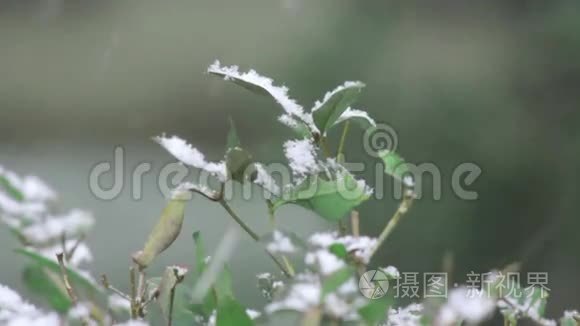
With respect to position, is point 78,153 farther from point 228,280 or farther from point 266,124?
point 228,280

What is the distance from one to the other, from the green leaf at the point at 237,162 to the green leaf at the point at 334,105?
0.04 meters

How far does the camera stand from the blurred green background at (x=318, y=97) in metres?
1.55

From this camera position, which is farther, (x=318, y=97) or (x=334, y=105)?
(x=318, y=97)

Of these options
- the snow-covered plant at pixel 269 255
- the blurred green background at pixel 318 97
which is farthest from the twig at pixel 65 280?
the blurred green background at pixel 318 97

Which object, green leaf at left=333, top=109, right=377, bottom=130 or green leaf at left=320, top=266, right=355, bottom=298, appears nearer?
green leaf at left=320, top=266, right=355, bottom=298

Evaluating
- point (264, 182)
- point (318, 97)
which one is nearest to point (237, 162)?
point (264, 182)

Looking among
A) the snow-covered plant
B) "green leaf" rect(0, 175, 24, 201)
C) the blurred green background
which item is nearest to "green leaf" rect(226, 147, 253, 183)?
the snow-covered plant

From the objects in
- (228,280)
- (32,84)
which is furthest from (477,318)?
(32,84)

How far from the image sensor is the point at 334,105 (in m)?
0.33

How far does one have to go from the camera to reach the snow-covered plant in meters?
0.25

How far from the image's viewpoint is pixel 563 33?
5.82ft

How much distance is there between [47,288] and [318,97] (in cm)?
133

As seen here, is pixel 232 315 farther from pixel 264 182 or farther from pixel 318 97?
pixel 318 97

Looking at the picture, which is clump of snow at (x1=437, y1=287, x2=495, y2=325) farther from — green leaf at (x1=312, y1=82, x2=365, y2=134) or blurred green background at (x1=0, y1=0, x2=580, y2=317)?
blurred green background at (x1=0, y1=0, x2=580, y2=317)
